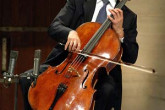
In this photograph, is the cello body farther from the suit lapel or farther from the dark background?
the dark background

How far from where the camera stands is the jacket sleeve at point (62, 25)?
1847 millimetres

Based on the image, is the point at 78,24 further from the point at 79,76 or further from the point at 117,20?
the point at 79,76

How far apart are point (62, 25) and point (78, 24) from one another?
14cm

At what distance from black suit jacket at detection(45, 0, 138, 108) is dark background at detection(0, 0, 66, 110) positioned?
0.87 metres

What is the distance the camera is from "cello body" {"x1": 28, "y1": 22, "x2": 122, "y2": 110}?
1526mm

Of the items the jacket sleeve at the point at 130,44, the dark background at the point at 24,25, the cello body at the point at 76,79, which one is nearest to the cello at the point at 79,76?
the cello body at the point at 76,79

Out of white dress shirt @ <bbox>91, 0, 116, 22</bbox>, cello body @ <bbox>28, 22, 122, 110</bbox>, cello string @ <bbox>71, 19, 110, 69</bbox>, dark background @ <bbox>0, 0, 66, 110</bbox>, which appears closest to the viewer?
cello body @ <bbox>28, 22, 122, 110</bbox>

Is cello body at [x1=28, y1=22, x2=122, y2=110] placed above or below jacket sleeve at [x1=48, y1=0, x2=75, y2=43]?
below

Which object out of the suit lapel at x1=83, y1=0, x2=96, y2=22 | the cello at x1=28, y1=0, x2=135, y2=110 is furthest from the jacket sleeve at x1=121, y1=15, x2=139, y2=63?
the suit lapel at x1=83, y1=0, x2=96, y2=22

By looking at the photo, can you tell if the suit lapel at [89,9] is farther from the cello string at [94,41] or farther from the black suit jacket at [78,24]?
the cello string at [94,41]

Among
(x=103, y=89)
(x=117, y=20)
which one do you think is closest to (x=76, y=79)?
(x=103, y=89)

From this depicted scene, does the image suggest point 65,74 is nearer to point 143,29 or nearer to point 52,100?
point 52,100

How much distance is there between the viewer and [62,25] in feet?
6.32

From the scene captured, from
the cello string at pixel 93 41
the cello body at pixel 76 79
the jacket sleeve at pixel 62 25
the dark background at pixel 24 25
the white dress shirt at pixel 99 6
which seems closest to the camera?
the cello body at pixel 76 79
